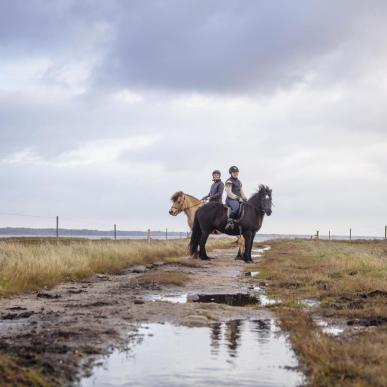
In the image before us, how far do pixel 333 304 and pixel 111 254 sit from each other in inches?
433

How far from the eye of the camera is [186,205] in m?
23.8

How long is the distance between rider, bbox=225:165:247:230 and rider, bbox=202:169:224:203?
0.80 meters

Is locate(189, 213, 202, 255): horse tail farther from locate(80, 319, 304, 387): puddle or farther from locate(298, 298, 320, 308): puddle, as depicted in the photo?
locate(80, 319, 304, 387): puddle

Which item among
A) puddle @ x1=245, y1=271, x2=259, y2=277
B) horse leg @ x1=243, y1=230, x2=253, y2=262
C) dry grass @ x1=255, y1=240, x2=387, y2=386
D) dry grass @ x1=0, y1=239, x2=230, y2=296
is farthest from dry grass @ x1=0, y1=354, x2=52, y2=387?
Answer: horse leg @ x1=243, y1=230, x2=253, y2=262

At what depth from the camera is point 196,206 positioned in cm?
2395

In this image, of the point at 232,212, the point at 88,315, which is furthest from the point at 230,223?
the point at 88,315

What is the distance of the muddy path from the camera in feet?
18.2

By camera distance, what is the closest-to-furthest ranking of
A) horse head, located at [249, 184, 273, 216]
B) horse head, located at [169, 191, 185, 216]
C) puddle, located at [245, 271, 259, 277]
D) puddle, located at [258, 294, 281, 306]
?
puddle, located at [258, 294, 281, 306] → puddle, located at [245, 271, 259, 277] → horse head, located at [249, 184, 273, 216] → horse head, located at [169, 191, 185, 216]

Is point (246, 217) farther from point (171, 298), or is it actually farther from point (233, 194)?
point (171, 298)

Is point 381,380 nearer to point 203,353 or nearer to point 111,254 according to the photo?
point 203,353

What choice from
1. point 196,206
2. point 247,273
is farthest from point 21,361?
point 196,206

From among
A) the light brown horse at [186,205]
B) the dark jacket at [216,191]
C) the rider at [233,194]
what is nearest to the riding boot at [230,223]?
the rider at [233,194]

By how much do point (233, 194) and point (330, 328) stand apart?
13453 mm

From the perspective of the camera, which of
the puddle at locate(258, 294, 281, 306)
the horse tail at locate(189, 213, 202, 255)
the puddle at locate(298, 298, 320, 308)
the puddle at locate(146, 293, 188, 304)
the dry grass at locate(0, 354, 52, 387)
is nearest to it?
the dry grass at locate(0, 354, 52, 387)
